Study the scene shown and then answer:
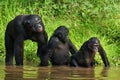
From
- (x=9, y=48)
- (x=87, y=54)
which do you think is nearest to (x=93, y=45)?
(x=87, y=54)

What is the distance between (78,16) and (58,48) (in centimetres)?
308

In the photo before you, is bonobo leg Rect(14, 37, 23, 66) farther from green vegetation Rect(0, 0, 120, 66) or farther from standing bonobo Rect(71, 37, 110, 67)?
green vegetation Rect(0, 0, 120, 66)

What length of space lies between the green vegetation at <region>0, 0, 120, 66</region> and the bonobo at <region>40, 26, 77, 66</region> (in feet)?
5.01

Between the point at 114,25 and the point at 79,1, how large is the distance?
136 centimetres

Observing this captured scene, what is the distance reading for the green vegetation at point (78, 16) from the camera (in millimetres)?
11328

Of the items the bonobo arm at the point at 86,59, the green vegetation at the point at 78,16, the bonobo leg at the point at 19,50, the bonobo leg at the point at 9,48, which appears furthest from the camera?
the green vegetation at the point at 78,16

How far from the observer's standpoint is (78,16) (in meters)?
A: 12.2

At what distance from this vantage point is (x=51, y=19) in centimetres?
1196

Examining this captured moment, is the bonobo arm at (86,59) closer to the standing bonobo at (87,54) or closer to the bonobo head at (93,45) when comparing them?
the standing bonobo at (87,54)

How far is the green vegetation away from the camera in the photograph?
11328mm

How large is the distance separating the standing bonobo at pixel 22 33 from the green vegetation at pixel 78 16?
1.37 m

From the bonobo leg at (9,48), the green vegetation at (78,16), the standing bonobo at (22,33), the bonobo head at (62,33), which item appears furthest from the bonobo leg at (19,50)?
the green vegetation at (78,16)

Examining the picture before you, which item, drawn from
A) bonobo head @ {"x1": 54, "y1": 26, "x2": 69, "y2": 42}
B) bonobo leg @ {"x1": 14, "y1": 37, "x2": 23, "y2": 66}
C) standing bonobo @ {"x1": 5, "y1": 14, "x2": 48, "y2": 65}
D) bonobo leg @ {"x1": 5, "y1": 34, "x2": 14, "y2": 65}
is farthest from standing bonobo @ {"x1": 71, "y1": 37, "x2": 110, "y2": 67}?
bonobo leg @ {"x1": 5, "y1": 34, "x2": 14, "y2": 65}

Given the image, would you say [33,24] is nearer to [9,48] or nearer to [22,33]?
[22,33]
